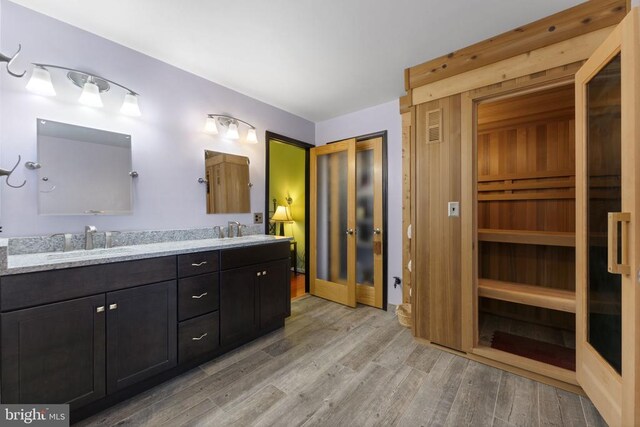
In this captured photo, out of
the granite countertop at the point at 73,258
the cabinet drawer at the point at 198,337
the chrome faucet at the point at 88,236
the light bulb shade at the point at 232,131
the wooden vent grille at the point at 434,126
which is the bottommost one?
the cabinet drawer at the point at 198,337

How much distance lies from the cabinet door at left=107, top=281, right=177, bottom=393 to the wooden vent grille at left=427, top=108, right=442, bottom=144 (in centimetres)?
240

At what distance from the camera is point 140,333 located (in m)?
1.69

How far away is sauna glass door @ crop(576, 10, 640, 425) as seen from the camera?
1.13 metres

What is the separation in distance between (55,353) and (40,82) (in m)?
1.72

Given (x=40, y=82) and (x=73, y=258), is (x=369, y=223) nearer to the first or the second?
Answer: (x=73, y=258)

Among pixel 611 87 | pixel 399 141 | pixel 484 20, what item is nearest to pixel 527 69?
pixel 484 20

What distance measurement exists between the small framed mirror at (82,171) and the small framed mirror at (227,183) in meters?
0.70

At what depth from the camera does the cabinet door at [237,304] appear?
2.15 meters

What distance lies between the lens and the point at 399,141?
123 inches

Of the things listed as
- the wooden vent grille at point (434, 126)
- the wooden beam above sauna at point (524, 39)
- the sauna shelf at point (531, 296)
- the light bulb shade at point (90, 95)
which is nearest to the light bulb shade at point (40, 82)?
the light bulb shade at point (90, 95)

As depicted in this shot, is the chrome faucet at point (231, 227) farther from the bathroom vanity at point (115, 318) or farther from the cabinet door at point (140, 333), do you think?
the cabinet door at point (140, 333)

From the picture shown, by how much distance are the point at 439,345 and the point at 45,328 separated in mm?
2761

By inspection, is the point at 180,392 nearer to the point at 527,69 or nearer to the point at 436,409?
the point at 436,409

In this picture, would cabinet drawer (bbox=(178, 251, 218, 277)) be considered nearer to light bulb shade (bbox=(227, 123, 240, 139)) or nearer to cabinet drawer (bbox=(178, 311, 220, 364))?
cabinet drawer (bbox=(178, 311, 220, 364))
